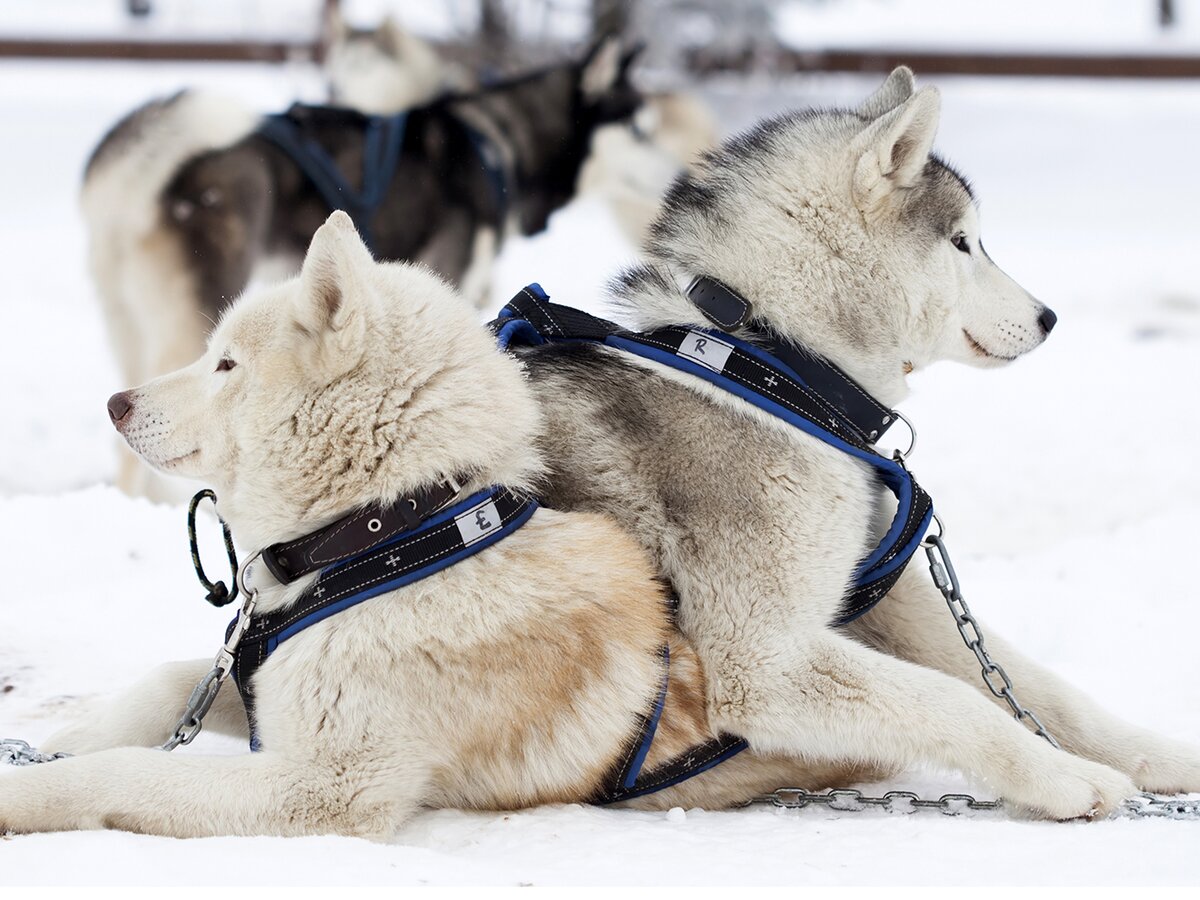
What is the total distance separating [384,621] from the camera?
2326 mm

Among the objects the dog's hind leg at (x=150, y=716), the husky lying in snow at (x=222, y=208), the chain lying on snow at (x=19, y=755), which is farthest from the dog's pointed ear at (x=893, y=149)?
the husky lying in snow at (x=222, y=208)

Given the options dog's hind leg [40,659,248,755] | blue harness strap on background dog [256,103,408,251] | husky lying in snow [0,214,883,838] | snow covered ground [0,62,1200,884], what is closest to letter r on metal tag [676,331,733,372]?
husky lying in snow [0,214,883,838]

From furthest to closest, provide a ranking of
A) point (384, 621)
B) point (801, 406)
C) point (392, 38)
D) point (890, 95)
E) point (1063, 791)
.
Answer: point (392, 38) → point (890, 95) → point (801, 406) → point (1063, 791) → point (384, 621)

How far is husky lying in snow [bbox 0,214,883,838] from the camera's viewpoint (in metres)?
2.24

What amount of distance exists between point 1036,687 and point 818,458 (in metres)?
0.82

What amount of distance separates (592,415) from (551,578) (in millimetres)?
502

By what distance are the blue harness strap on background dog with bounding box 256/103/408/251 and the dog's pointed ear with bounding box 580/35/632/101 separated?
152 centimetres

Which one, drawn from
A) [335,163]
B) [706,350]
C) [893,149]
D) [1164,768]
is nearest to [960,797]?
[1164,768]

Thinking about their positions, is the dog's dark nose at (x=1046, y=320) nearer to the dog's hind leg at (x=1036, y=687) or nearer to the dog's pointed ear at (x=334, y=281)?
the dog's hind leg at (x=1036, y=687)

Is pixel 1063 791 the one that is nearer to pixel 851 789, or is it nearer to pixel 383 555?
pixel 851 789

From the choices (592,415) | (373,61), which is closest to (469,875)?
(592,415)

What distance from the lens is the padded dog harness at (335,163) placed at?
6.04 m

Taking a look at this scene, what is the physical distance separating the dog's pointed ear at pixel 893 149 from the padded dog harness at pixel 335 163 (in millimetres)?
3603

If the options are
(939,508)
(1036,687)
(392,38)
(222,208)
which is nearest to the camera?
(1036,687)
